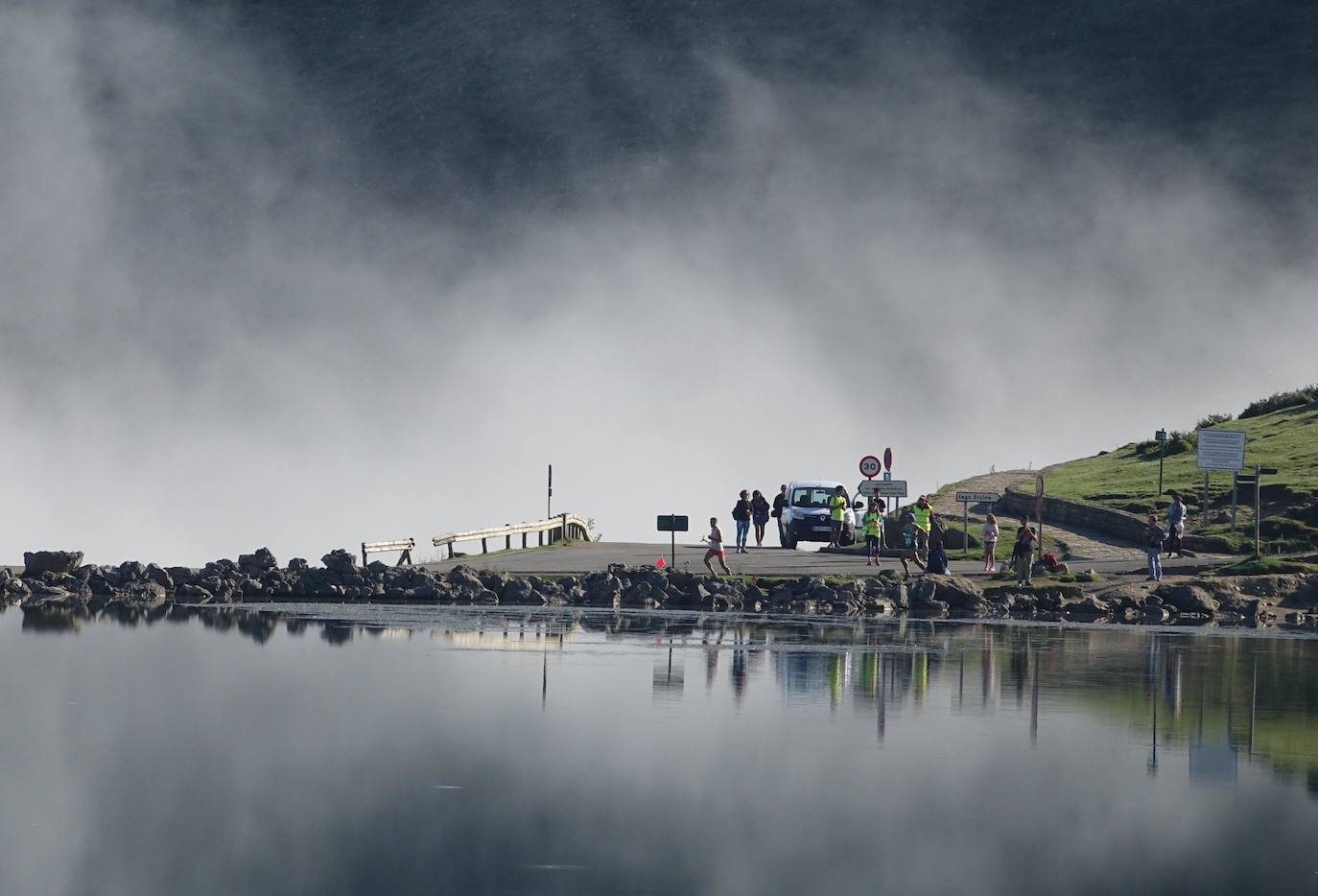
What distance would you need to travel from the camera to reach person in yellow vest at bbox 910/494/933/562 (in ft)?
148

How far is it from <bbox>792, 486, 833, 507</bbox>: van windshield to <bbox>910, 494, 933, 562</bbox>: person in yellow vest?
10420 millimetres

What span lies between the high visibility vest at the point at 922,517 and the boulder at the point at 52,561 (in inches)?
880

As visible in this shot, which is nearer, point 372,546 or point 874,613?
point 874,613

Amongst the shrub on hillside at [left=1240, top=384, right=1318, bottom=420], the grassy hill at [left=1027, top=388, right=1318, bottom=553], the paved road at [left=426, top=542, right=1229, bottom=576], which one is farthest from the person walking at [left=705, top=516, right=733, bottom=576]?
the shrub on hillside at [left=1240, top=384, right=1318, bottom=420]

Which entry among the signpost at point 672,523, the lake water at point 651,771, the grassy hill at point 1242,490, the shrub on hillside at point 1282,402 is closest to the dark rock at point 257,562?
the signpost at point 672,523

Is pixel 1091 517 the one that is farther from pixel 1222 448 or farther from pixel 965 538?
pixel 1222 448

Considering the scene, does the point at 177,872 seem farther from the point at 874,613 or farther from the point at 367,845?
the point at 874,613

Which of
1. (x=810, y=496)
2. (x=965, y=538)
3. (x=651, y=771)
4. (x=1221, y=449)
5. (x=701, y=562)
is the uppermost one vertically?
(x=1221, y=449)

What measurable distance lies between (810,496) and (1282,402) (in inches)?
1553

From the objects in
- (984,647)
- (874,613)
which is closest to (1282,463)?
(874,613)

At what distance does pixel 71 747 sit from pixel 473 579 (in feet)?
89.7

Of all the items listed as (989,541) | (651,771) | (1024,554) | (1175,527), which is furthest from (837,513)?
(651,771)

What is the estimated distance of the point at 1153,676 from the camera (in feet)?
83.2

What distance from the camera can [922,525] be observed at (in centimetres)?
4541
